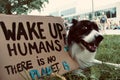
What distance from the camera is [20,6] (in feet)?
24.5

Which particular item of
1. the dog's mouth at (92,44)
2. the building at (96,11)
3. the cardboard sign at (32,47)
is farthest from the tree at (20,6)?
the building at (96,11)

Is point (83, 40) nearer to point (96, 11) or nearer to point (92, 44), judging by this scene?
point (92, 44)

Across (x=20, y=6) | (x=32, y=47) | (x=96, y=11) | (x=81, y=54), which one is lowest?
(x=96, y=11)

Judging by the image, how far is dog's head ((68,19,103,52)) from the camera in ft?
8.34

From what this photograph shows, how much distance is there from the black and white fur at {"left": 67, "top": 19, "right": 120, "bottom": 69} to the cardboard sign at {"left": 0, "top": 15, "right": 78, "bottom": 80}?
9 cm

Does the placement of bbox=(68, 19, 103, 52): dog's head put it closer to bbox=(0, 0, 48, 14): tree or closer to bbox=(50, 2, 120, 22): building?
bbox=(0, 0, 48, 14): tree

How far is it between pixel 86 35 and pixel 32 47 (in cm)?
49

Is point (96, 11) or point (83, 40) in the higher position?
point (83, 40)

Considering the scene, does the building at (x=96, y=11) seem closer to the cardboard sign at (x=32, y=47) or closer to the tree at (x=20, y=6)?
the tree at (x=20, y=6)

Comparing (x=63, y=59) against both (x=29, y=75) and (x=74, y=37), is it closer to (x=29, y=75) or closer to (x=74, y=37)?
(x=74, y=37)

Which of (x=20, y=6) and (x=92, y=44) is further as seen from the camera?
(x=20, y=6)

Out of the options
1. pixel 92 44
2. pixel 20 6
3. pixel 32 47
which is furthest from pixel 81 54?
pixel 20 6

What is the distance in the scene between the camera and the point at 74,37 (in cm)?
256

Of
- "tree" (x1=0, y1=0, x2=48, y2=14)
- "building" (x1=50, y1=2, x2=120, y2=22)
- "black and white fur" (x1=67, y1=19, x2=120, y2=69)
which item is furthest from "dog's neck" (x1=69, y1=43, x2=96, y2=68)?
"building" (x1=50, y1=2, x2=120, y2=22)
